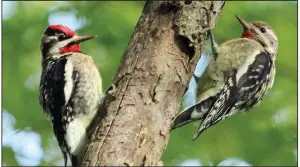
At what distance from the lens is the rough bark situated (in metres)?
2.97

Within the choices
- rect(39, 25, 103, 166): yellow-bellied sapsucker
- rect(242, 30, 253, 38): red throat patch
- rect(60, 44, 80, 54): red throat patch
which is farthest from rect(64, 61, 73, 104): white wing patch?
rect(242, 30, 253, 38): red throat patch

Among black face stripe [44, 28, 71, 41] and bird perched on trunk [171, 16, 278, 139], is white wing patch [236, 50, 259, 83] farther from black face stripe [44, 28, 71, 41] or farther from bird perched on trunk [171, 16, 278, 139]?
black face stripe [44, 28, 71, 41]

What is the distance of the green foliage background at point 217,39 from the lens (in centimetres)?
552

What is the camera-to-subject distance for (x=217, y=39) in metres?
5.56

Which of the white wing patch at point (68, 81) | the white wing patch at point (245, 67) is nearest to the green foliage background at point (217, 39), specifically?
the white wing patch at point (245, 67)

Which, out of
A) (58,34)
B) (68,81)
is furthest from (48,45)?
(68,81)

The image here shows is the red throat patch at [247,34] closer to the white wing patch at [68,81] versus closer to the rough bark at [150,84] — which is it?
the rough bark at [150,84]

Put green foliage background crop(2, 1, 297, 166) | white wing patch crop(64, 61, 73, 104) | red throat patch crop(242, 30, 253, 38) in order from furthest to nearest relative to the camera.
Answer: green foliage background crop(2, 1, 297, 166)
red throat patch crop(242, 30, 253, 38)
white wing patch crop(64, 61, 73, 104)

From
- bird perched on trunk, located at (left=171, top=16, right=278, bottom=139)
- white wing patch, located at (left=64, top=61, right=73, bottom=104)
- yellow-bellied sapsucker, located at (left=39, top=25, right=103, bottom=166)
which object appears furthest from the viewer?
bird perched on trunk, located at (left=171, top=16, right=278, bottom=139)

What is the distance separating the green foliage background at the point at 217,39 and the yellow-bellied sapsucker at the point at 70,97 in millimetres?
1262

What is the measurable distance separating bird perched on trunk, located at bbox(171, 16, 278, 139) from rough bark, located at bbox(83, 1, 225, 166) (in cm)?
67

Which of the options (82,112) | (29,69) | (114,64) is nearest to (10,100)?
(29,69)

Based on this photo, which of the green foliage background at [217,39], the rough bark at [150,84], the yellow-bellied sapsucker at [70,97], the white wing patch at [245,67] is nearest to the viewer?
the rough bark at [150,84]

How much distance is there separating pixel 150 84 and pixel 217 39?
2448 mm
